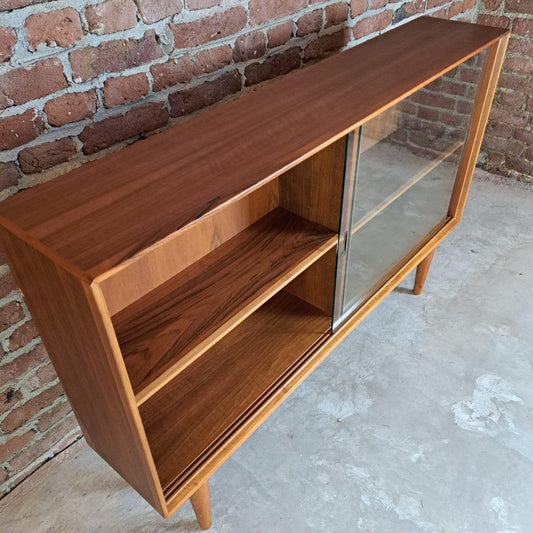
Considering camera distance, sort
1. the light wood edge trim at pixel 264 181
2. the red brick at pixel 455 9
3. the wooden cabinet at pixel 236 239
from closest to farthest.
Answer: the light wood edge trim at pixel 264 181 → the wooden cabinet at pixel 236 239 → the red brick at pixel 455 9

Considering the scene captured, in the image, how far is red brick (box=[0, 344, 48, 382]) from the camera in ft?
3.69

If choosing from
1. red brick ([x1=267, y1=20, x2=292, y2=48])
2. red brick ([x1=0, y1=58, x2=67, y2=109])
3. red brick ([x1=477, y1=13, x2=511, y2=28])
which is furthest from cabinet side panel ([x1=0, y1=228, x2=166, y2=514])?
red brick ([x1=477, y1=13, x2=511, y2=28])

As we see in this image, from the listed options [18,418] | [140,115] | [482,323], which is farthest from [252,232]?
[482,323]

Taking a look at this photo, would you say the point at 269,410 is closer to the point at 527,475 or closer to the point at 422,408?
the point at 422,408

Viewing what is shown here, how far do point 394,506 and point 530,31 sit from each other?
1.88 meters

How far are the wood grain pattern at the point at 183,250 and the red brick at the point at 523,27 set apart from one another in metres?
1.51

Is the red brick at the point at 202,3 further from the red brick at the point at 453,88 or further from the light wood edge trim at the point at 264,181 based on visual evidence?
the red brick at the point at 453,88

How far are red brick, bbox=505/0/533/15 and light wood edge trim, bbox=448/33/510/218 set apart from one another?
800 mm

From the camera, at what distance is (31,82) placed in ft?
2.90

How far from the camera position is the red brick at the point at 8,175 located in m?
0.91

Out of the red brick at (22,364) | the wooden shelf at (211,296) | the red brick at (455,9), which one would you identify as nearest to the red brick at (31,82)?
the wooden shelf at (211,296)

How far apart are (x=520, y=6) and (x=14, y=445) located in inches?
91.1

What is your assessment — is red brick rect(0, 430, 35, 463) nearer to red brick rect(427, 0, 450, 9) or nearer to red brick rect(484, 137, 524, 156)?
red brick rect(427, 0, 450, 9)

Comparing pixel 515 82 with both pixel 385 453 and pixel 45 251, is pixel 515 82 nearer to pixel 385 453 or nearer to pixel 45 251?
pixel 385 453
